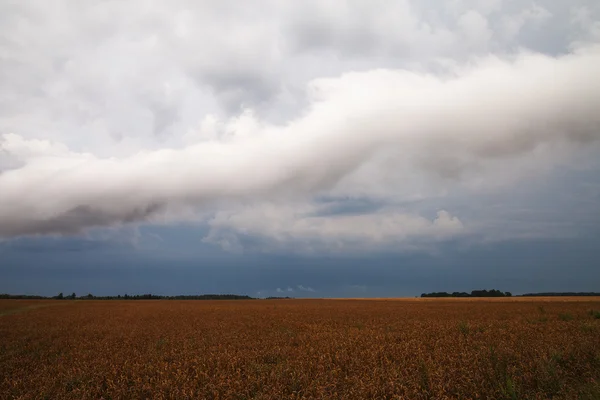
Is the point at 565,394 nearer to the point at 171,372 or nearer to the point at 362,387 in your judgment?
the point at 362,387

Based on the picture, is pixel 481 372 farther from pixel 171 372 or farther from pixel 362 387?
pixel 171 372

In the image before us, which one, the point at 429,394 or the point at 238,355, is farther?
the point at 238,355

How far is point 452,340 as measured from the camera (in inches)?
Result: 523

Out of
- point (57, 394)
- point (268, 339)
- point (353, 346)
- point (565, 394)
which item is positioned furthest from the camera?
point (268, 339)

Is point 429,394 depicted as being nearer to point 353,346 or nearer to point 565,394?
point 565,394

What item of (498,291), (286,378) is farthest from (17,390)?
(498,291)

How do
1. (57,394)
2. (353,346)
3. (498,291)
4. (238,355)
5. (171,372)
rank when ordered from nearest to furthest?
(57,394) → (171,372) → (238,355) → (353,346) → (498,291)

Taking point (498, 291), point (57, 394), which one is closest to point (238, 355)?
point (57, 394)

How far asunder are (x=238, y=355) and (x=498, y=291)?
415 feet

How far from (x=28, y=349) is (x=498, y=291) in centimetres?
12802

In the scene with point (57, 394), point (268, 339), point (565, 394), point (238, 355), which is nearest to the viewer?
point (565, 394)

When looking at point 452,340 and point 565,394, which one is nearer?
point 565,394

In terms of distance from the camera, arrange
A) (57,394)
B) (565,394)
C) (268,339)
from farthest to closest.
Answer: (268,339) → (57,394) → (565,394)

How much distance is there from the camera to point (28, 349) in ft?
50.4
